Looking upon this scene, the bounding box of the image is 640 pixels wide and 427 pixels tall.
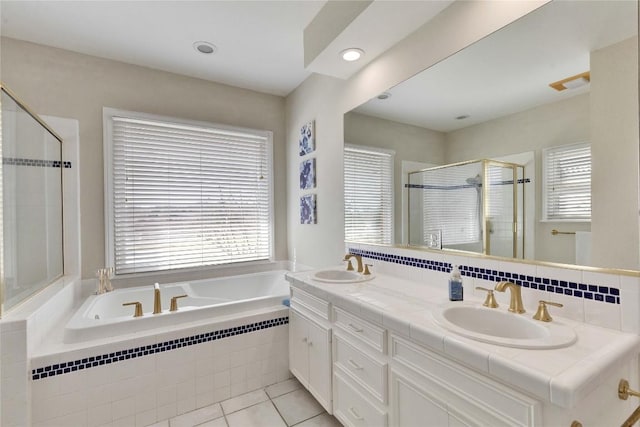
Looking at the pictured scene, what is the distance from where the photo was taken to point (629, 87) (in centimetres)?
105

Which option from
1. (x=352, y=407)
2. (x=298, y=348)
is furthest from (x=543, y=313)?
(x=298, y=348)

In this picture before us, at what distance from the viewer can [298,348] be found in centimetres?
210

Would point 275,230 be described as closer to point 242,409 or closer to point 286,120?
point 286,120

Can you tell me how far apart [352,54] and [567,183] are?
59.1 inches

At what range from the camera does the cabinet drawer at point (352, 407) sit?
1.38 metres

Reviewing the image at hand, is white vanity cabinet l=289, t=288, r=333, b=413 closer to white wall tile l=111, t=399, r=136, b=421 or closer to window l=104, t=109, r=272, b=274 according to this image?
white wall tile l=111, t=399, r=136, b=421

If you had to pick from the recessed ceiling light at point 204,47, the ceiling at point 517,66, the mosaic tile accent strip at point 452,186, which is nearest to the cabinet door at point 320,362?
the mosaic tile accent strip at point 452,186

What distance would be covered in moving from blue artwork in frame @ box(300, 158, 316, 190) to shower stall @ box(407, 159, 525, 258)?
3.80 feet

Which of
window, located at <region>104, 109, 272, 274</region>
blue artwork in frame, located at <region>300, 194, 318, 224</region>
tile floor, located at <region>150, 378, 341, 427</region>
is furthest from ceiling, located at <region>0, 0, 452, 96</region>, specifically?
tile floor, located at <region>150, 378, 341, 427</region>

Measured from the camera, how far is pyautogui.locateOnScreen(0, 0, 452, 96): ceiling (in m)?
1.82

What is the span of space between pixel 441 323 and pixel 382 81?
5.33 feet

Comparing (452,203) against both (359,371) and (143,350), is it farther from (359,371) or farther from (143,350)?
(143,350)

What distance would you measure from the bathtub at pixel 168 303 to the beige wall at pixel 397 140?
4.12 feet

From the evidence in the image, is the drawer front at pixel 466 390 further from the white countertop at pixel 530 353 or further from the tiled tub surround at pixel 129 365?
the tiled tub surround at pixel 129 365
